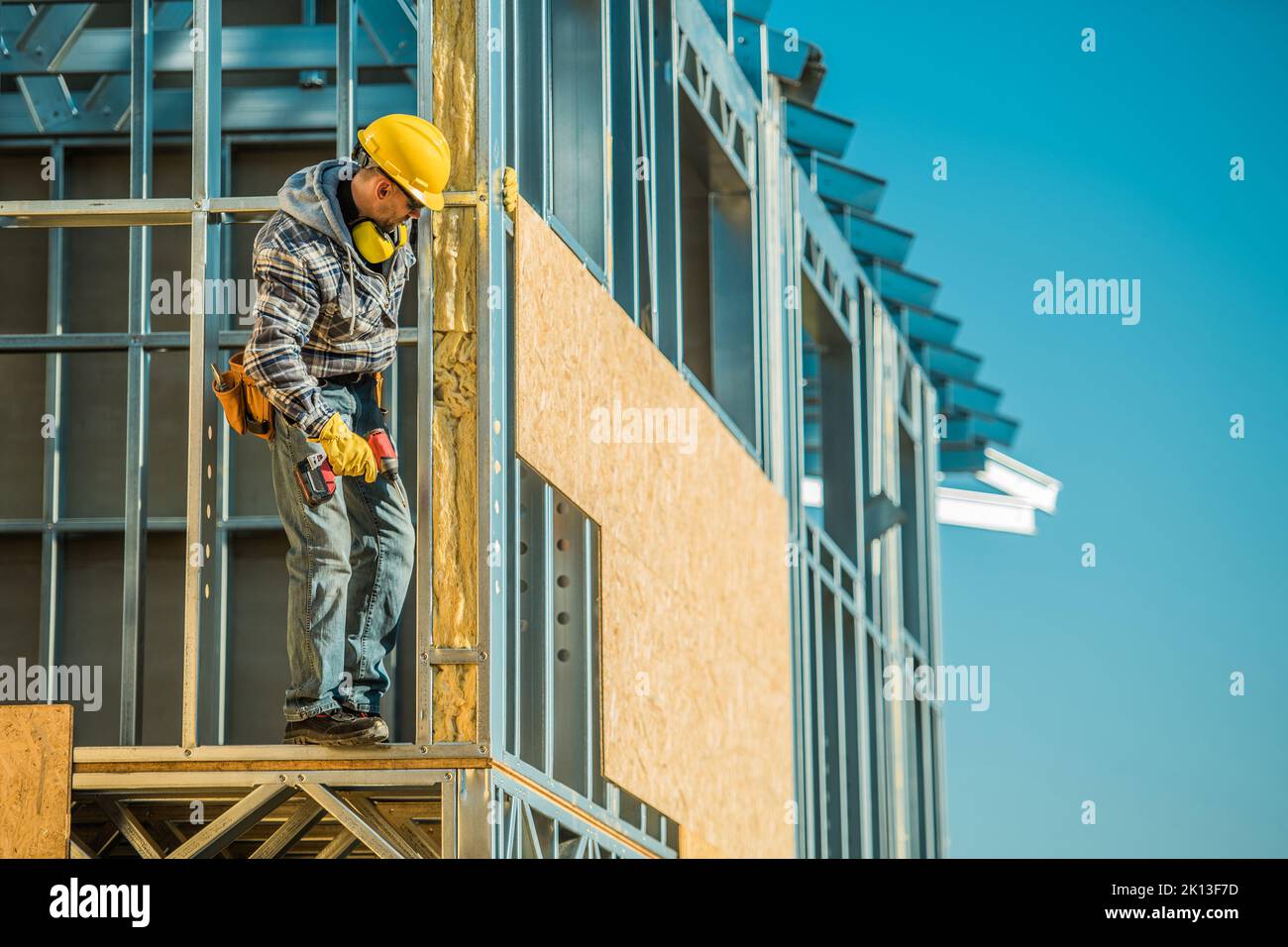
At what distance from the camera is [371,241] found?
946 centimetres

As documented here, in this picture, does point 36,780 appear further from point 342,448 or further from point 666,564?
point 666,564

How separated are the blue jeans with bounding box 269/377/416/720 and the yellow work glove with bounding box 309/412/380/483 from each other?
0.10m

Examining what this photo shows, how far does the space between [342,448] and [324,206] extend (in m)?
1.12

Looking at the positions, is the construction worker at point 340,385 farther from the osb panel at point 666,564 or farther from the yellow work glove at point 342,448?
the osb panel at point 666,564

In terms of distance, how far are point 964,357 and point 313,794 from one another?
63.7 feet

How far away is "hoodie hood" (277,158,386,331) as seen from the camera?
927 cm

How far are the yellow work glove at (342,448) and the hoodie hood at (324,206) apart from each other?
0.58 metres

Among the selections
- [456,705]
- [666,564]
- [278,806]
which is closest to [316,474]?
[456,705]

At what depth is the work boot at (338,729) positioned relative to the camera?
9445mm

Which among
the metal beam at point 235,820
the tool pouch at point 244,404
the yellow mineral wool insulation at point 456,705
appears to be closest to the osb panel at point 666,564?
the yellow mineral wool insulation at point 456,705

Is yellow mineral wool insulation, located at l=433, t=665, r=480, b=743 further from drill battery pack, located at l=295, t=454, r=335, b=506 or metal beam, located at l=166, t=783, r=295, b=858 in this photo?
drill battery pack, located at l=295, t=454, r=335, b=506

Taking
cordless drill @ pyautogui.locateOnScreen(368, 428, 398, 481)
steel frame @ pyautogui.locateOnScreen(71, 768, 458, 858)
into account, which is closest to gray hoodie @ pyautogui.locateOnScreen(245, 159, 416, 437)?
cordless drill @ pyautogui.locateOnScreen(368, 428, 398, 481)
